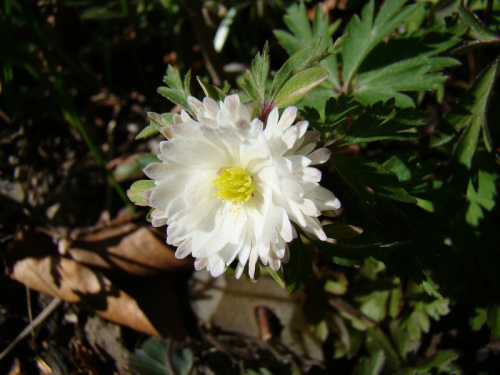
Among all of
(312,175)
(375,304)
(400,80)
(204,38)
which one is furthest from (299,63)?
(375,304)

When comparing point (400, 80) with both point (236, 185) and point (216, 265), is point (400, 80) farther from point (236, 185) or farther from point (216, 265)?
point (216, 265)

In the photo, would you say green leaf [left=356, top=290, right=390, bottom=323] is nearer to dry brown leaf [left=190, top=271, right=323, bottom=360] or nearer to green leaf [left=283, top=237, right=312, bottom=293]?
dry brown leaf [left=190, top=271, right=323, bottom=360]

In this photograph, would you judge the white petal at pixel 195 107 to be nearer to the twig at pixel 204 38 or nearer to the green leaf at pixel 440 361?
the twig at pixel 204 38

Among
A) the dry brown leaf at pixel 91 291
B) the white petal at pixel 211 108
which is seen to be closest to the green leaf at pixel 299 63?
the white petal at pixel 211 108

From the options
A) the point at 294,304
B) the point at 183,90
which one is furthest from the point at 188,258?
the point at 183,90

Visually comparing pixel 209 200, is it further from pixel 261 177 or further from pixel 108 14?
pixel 108 14
